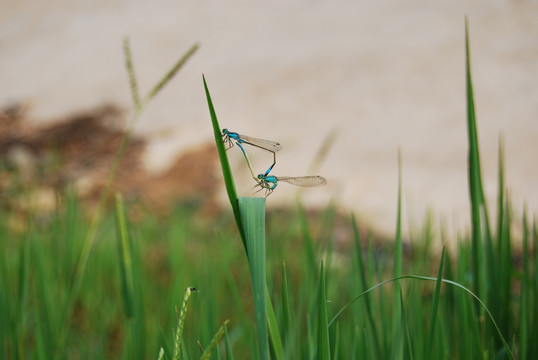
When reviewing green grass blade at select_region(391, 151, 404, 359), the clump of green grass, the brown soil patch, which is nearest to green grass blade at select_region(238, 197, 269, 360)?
the clump of green grass

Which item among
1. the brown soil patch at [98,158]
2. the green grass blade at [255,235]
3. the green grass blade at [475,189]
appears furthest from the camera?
the brown soil patch at [98,158]

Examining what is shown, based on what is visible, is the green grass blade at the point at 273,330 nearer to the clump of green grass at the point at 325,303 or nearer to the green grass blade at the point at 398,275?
the clump of green grass at the point at 325,303

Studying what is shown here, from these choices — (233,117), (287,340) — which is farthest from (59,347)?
(233,117)

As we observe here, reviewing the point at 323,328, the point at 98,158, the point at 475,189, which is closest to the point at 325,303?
the point at 323,328

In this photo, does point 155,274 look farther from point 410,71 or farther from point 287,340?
point 410,71

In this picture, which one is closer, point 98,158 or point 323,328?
point 323,328

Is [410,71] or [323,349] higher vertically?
[410,71]

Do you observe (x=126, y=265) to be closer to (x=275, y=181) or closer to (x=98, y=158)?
(x=275, y=181)

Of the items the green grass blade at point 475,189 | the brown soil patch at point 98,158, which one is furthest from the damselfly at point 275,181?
the brown soil patch at point 98,158

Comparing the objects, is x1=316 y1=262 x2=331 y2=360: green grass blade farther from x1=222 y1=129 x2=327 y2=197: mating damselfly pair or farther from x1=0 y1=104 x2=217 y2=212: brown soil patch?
x1=0 y1=104 x2=217 y2=212: brown soil patch

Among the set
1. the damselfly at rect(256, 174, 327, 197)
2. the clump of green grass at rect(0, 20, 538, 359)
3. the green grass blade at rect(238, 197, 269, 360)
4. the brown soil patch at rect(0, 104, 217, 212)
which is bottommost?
the clump of green grass at rect(0, 20, 538, 359)

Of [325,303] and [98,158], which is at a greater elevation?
[98,158]
